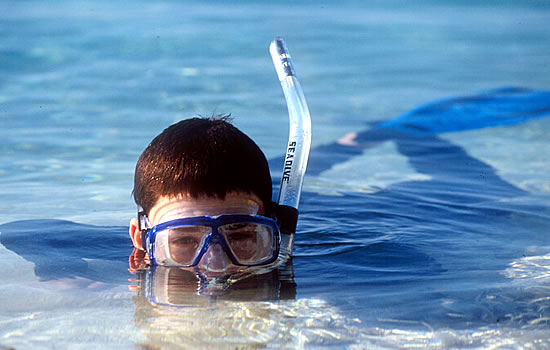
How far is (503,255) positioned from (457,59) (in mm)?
7897

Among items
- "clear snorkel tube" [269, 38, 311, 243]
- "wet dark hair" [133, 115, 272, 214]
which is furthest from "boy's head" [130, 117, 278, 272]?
"clear snorkel tube" [269, 38, 311, 243]

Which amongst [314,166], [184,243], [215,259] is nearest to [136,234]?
[184,243]

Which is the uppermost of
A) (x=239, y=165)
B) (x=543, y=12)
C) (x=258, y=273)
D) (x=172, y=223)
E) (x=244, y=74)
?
(x=543, y=12)

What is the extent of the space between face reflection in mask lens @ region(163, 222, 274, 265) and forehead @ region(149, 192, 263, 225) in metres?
0.07

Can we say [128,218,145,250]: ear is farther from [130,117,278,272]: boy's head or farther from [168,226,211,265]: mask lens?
[168,226,211,265]: mask lens

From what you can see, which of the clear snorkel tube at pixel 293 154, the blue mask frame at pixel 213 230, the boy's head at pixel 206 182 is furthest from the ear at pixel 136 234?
the clear snorkel tube at pixel 293 154

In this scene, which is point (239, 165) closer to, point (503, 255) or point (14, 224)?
point (503, 255)

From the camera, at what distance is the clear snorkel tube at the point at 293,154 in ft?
8.91

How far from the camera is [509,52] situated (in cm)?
1079

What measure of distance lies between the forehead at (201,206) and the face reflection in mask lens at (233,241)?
2.9 inches

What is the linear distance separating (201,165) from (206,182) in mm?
66

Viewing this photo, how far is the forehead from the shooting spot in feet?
8.05

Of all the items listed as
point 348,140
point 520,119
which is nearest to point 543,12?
point 520,119

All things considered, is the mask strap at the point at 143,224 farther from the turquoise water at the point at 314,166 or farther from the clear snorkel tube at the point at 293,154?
the clear snorkel tube at the point at 293,154
